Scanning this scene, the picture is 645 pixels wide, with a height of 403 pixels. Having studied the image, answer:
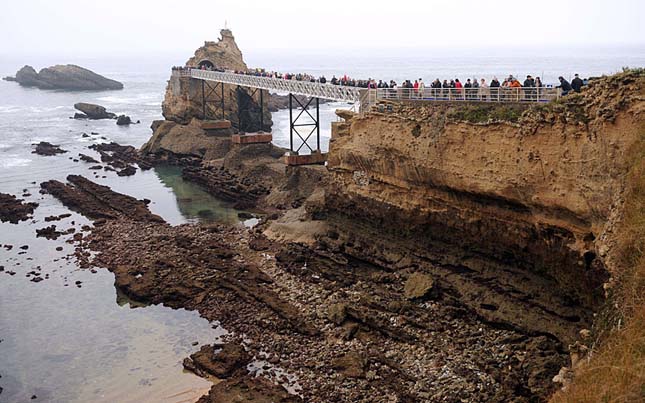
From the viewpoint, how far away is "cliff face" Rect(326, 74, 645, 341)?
19.4 m

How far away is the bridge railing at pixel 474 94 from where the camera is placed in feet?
73.0

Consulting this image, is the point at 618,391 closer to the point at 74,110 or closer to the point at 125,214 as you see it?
the point at 125,214

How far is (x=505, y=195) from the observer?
2242cm

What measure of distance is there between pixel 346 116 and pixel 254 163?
16572 millimetres

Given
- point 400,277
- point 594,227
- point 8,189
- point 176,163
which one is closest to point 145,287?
point 400,277

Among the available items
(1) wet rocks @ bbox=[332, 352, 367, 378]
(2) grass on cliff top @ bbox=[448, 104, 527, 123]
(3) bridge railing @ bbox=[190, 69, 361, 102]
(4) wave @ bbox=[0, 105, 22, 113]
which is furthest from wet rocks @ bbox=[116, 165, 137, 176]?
(4) wave @ bbox=[0, 105, 22, 113]

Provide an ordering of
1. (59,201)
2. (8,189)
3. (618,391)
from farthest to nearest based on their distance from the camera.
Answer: (8,189) < (59,201) < (618,391)

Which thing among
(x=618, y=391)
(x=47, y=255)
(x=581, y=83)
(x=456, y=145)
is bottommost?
(x=47, y=255)

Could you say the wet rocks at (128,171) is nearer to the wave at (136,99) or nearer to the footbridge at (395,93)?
the footbridge at (395,93)

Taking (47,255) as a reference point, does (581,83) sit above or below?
above


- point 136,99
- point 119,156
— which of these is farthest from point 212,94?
point 136,99

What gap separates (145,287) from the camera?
26625 mm

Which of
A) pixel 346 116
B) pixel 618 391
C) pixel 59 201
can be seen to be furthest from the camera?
pixel 59 201

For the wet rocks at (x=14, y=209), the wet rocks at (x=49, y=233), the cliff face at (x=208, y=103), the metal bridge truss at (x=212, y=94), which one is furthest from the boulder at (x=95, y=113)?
the wet rocks at (x=49, y=233)
